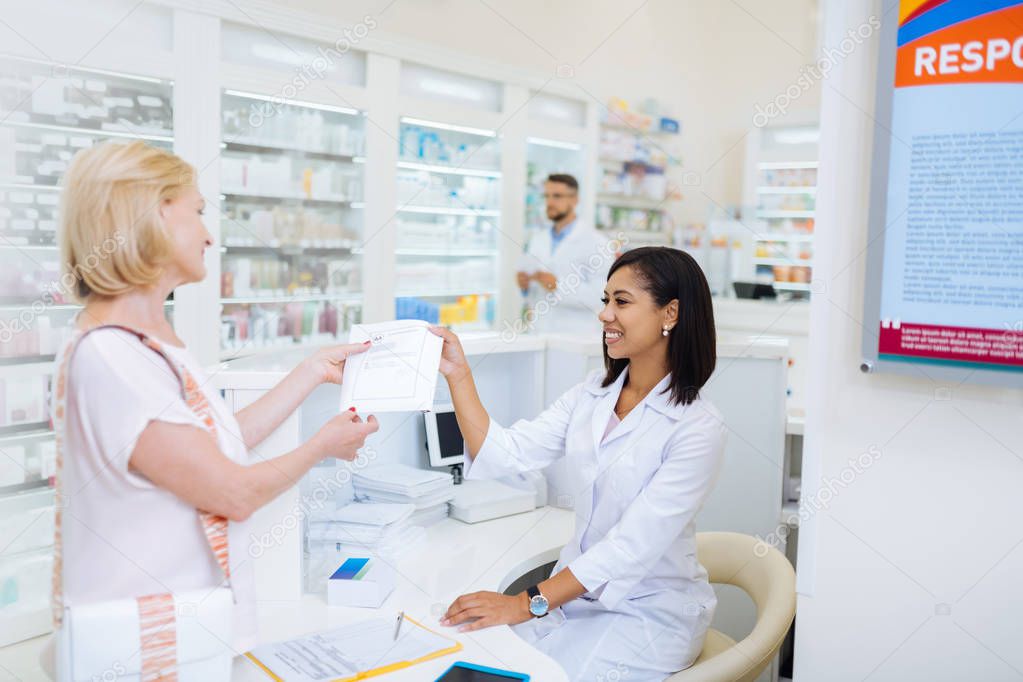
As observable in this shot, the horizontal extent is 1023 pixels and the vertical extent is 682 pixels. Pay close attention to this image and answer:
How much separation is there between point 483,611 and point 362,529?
1.75 ft

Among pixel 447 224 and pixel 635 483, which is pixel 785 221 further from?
pixel 635 483

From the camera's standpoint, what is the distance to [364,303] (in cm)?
576

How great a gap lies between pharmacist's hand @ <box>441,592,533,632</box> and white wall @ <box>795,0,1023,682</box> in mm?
658

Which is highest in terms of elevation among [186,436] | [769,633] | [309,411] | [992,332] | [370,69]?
[370,69]

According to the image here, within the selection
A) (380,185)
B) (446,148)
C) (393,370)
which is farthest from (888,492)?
(446,148)

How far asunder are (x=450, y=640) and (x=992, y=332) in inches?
46.3

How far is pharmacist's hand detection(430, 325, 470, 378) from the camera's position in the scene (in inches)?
86.0

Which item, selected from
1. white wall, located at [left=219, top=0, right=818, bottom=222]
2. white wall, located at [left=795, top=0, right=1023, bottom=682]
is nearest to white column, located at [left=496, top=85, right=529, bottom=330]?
white wall, located at [left=219, top=0, right=818, bottom=222]

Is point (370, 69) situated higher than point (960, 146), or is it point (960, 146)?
point (370, 69)

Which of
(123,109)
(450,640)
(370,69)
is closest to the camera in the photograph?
(450,640)

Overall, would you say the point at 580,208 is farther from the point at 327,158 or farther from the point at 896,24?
the point at 896,24

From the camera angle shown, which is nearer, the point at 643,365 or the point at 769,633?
the point at 769,633

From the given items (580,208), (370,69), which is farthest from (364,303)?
(580,208)

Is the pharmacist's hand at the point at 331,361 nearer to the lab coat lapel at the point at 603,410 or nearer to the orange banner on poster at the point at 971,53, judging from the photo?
the lab coat lapel at the point at 603,410
